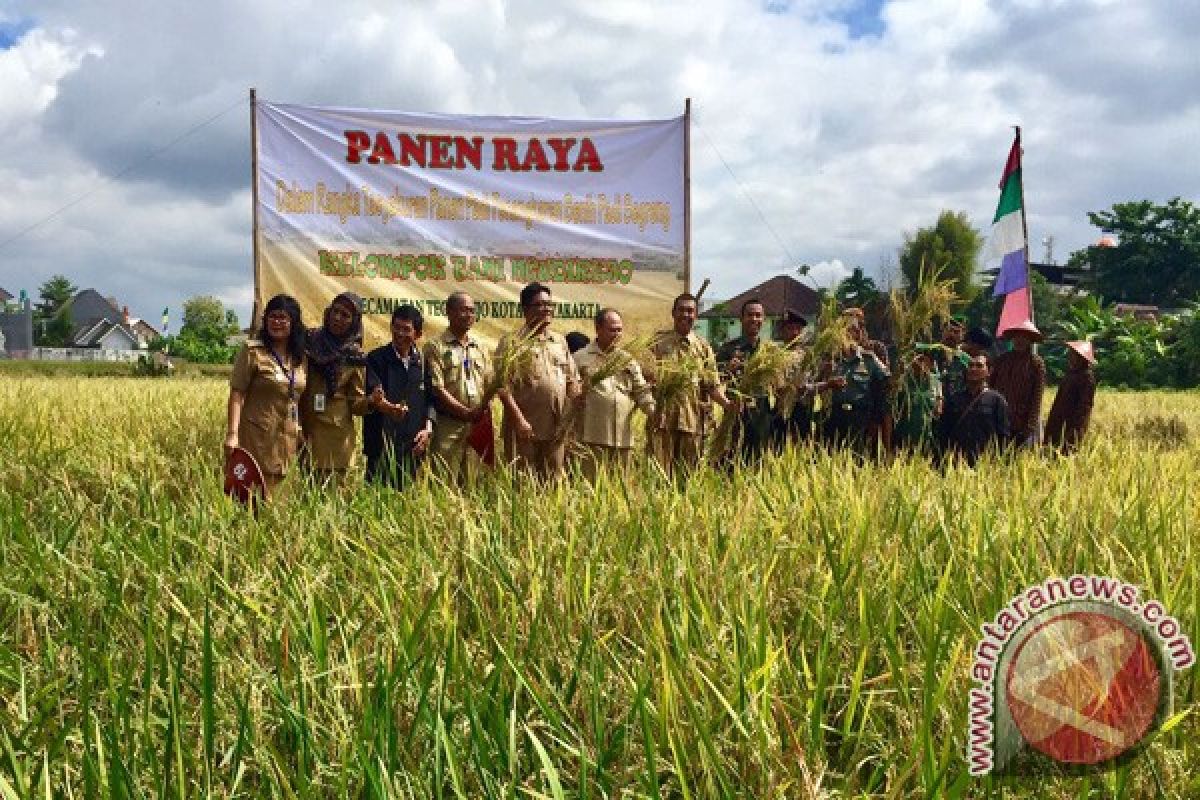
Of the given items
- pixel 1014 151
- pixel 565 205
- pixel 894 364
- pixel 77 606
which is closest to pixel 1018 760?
pixel 77 606

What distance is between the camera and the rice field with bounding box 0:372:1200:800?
5.06 ft

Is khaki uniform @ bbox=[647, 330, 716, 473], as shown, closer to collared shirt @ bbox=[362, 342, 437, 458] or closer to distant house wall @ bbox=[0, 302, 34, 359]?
collared shirt @ bbox=[362, 342, 437, 458]

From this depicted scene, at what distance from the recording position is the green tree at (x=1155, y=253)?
38250 mm

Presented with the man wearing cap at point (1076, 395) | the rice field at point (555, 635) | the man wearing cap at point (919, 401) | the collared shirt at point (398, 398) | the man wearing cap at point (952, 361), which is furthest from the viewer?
the man wearing cap at point (1076, 395)

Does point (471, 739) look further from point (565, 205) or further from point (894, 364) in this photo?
point (565, 205)

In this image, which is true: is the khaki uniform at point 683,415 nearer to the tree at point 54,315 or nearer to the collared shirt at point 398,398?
the collared shirt at point 398,398

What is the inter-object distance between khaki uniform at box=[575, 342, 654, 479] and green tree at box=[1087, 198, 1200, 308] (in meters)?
39.8

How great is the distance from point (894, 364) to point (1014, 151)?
3.91 metres

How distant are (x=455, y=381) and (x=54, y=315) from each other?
2908 inches

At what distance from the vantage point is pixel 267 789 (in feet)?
5.25

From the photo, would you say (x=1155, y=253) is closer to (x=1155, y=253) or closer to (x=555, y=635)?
(x=1155, y=253)

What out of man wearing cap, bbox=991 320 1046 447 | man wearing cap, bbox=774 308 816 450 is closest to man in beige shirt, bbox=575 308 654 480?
man wearing cap, bbox=774 308 816 450

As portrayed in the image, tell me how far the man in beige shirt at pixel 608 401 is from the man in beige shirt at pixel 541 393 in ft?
0.31

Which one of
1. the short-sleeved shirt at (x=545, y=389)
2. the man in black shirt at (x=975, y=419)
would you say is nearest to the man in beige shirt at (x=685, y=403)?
the short-sleeved shirt at (x=545, y=389)
